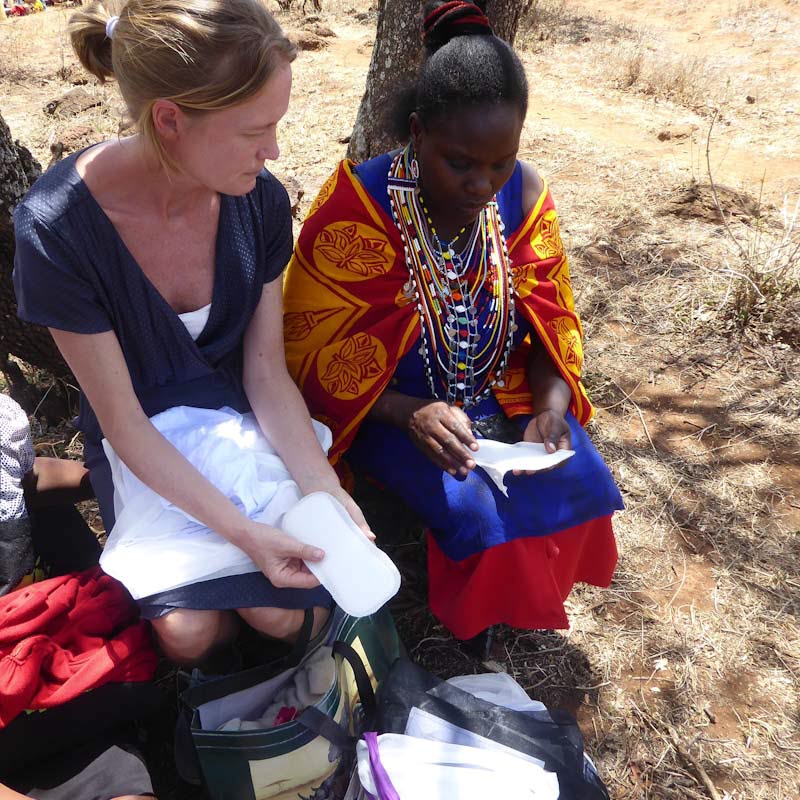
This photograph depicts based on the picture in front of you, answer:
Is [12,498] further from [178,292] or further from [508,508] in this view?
[508,508]

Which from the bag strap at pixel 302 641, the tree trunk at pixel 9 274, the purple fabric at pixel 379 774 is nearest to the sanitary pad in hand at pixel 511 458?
the bag strap at pixel 302 641

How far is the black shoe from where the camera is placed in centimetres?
218

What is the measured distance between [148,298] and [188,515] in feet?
1.61

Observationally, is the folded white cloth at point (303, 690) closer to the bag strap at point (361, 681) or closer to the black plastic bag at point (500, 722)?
the bag strap at point (361, 681)

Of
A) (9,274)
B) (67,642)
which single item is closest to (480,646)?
(67,642)

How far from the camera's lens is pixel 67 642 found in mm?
1617

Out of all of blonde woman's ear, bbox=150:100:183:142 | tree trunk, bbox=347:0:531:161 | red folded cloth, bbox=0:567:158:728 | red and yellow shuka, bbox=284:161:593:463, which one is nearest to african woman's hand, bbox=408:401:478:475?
red and yellow shuka, bbox=284:161:593:463

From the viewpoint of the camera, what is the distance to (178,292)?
175cm

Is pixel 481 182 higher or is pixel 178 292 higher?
pixel 481 182

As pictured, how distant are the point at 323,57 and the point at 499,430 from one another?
6.07 meters

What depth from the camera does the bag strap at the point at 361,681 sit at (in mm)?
1688

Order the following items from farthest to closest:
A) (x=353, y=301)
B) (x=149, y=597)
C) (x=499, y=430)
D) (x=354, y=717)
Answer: (x=499, y=430) < (x=353, y=301) < (x=354, y=717) < (x=149, y=597)

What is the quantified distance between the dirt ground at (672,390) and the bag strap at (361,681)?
19.5 inches

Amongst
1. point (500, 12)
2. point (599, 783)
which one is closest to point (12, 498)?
point (599, 783)
